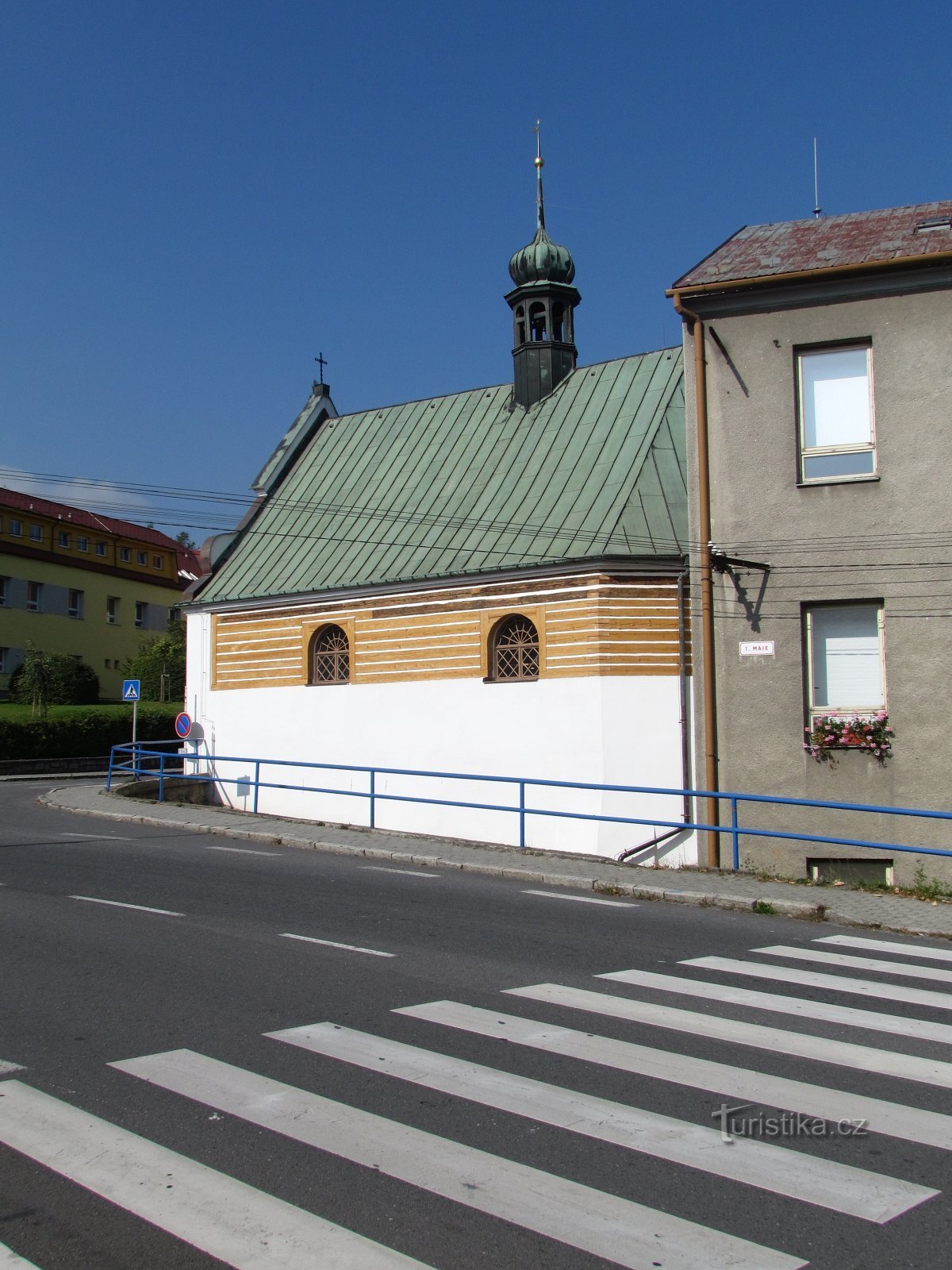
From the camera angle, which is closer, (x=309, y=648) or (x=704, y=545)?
(x=704, y=545)

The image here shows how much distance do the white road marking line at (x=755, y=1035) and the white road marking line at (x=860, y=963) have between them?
2.17 meters

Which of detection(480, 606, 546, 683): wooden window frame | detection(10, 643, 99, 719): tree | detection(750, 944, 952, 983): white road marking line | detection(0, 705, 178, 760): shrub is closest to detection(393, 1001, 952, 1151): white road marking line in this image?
detection(750, 944, 952, 983): white road marking line

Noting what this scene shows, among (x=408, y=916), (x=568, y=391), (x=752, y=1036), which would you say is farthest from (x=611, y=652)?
(x=752, y=1036)

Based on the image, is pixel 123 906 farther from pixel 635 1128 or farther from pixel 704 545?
pixel 704 545

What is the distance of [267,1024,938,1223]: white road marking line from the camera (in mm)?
4246

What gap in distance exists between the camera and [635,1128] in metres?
4.87

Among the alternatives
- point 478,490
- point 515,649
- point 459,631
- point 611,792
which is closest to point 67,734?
point 478,490

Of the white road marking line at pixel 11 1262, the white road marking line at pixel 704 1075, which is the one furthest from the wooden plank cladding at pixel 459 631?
the white road marking line at pixel 11 1262

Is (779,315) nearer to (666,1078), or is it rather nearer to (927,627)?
(927,627)

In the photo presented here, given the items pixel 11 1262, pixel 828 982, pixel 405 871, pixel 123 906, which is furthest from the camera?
pixel 405 871

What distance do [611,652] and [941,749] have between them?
19.4 ft

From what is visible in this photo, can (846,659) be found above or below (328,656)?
below

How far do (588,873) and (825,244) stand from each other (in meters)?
10.1

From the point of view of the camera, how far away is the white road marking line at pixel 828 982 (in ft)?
24.3
